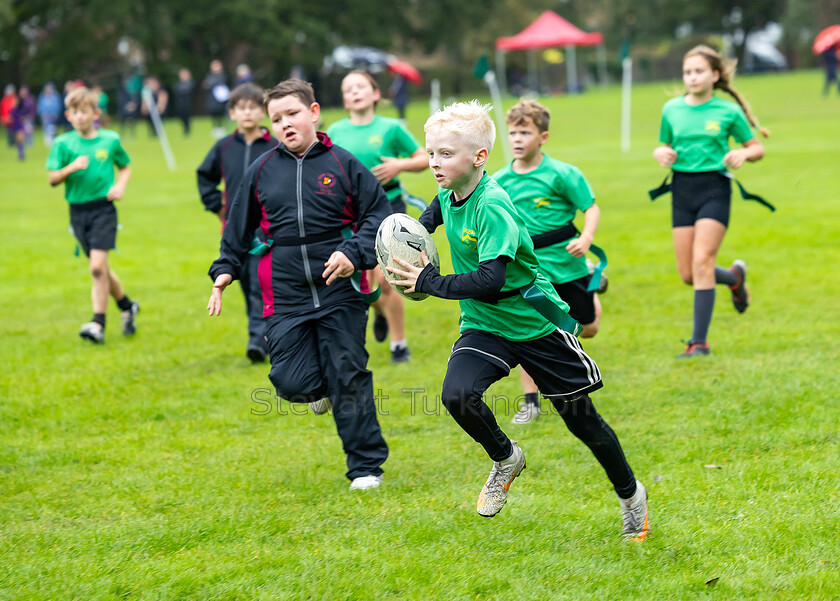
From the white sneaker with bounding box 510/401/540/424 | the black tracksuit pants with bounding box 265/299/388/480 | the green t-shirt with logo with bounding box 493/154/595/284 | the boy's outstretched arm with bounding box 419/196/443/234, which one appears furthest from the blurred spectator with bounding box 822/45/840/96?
the boy's outstretched arm with bounding box 419/196/443/234

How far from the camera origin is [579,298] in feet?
21.5

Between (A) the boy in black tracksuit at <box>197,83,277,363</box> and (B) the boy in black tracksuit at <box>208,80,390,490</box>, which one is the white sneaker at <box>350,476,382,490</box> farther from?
(A) the boy in black tracksuit at <box>197,83,277,363</box>

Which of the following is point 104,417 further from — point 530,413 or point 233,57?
point 233,57

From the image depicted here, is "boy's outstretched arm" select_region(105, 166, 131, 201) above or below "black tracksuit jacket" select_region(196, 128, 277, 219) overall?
below

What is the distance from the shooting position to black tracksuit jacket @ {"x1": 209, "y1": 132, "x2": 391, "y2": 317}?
17.8ft

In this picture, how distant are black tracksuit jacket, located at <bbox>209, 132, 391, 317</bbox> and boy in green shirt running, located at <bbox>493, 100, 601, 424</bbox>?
3.69ft

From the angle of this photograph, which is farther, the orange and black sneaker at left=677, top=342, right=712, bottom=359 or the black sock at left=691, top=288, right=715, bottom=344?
the orange and black sneaker at left=677, top=342, right=712, bottom=359

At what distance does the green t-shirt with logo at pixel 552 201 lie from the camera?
627cm

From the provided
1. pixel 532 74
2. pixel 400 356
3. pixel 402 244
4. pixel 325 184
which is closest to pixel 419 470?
pixel 325 184

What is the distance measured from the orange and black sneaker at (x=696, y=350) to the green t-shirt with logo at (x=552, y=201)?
6.10 feet

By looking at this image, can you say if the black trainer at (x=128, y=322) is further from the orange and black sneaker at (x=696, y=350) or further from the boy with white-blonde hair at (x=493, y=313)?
the boy with white-blonde hair at (x=493, y=313)

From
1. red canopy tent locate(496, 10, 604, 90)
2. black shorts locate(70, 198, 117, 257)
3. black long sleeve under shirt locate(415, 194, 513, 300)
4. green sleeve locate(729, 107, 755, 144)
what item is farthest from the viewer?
red canopy tent locate(496, 10, 604, 90)

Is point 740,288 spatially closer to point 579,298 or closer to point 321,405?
point 579,298

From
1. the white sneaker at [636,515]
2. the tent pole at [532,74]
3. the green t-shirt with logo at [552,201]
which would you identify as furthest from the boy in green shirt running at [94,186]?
the tent pole at [532,74]
